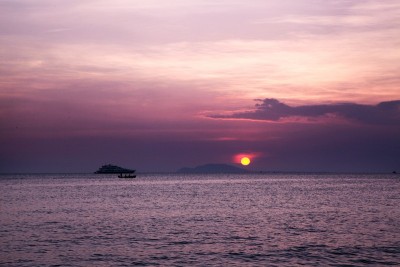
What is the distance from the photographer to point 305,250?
137ft

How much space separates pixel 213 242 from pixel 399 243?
16786mm

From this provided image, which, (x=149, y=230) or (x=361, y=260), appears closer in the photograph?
(x=361, y=260)

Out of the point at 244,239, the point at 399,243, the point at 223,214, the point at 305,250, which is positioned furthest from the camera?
the point at 223,214

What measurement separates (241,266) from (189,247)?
855cm

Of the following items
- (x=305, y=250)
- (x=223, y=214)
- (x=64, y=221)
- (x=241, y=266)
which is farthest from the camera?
(x=223, y=214)

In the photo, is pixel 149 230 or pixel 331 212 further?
pixel 331 212

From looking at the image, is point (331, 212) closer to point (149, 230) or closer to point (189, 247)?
point (149, 230)

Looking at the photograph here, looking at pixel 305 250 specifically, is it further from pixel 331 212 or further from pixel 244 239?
pixel 331 212

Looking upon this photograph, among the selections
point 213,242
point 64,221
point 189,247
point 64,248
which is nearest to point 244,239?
point 213,242

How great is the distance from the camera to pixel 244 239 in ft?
156

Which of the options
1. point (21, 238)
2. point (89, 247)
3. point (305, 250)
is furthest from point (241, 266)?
point (21, 238)

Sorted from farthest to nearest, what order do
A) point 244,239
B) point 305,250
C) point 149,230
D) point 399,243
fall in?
point 149,230
point 244,239
point 399,243
point 305,250

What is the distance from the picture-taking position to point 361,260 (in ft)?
123

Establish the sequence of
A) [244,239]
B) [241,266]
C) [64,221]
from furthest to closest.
A: [64,221], [244,239], [241,266]
